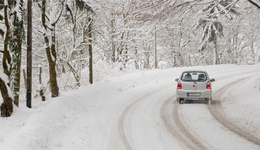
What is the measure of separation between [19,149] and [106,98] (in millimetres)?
9072

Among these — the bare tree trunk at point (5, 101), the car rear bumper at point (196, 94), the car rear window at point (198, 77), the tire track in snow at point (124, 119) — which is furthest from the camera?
the car rear window at point (198, 77)

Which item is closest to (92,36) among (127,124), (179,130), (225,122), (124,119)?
(124,119)

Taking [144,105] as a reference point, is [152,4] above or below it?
above

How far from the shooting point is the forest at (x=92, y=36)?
34.4 ft

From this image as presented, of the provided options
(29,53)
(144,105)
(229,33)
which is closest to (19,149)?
(29,53)

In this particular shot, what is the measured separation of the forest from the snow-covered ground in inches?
80.6

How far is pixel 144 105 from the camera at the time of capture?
1278 centimetres

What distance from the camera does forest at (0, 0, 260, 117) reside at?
1049 cm

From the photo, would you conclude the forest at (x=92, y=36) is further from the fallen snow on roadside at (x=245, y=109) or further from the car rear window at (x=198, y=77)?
the fallen snow on roadside at (x=245, y=109)

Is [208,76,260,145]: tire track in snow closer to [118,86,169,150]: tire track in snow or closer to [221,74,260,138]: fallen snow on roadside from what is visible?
[221,74,260,138]: fallen snow on roadside

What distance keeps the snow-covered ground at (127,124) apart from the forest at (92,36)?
2.05 m

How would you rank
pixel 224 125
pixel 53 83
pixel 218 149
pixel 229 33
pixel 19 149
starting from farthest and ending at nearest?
1. pixel 229 33
2. pixel 53 83
3. pixel 224 125
4. pixel 218 149
5. pixel 19 149

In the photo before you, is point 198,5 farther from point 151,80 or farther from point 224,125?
point 151,80

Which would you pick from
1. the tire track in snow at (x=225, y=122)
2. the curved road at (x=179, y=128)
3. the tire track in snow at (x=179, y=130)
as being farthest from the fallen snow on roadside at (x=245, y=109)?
the tire track in snow at (x=179, y=130)
